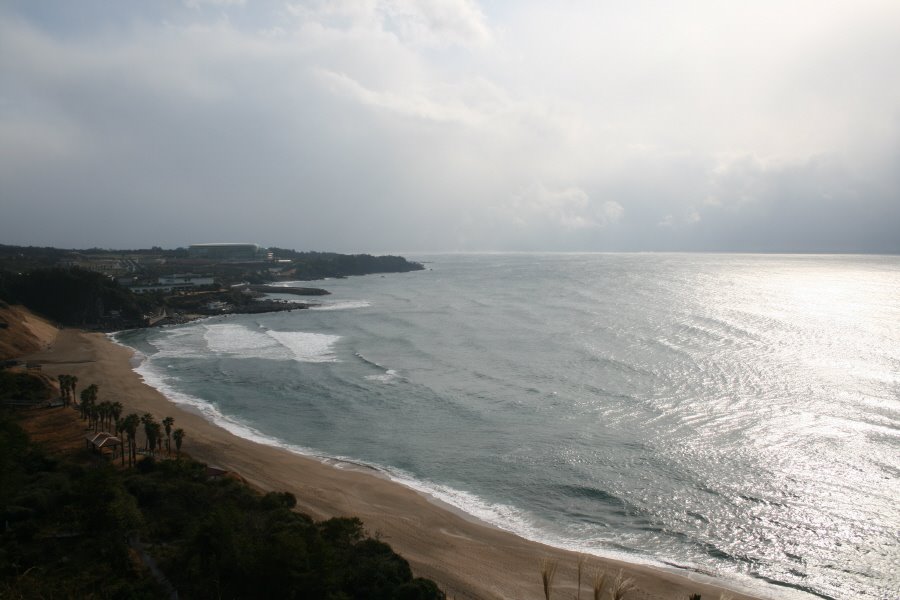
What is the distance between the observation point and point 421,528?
23688 millimetres

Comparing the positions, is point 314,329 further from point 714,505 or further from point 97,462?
point 714,505

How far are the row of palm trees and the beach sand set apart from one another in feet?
4.60

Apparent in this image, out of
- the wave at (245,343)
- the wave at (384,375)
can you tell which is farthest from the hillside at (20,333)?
the wave at (384,375)

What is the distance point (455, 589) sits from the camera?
1902 cm

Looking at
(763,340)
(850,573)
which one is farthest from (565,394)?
(763,340)

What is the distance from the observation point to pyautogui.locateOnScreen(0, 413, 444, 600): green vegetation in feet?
48.4

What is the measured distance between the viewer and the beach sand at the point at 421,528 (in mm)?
19359

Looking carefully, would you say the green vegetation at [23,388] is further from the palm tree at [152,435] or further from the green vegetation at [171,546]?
the green vegetation at [171,546]

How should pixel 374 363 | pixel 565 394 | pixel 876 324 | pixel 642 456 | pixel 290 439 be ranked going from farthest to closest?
pixel 876 324
pixel 374 363
pixel 565 394
pixel 290 439
pixel 642 456

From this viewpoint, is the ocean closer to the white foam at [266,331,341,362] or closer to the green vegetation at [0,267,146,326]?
the white foam at [266,331,341,362]

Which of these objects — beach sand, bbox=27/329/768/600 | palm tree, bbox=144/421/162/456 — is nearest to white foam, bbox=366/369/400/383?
beach sand, bbox=27/329/768/600

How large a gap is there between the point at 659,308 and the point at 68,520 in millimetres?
78085

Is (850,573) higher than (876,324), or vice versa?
(876,324)

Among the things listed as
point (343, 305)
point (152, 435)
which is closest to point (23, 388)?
point (152, 435)
